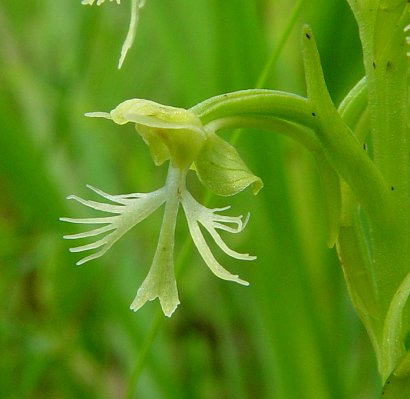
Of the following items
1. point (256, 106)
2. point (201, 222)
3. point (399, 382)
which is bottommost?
point (399, 382)

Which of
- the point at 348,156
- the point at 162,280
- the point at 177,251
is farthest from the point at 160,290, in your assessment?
the point at 177,251

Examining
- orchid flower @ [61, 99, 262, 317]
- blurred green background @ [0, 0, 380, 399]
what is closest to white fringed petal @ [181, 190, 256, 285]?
orchid flower @ [61, 99, 262, 317]

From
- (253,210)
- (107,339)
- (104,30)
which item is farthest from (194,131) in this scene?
(104,30)

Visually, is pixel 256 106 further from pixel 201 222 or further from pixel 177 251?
pixel 177 251

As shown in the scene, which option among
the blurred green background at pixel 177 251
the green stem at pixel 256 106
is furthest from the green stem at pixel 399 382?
the blurred green background at pixel 177 251

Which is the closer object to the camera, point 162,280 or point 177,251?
point 162,280

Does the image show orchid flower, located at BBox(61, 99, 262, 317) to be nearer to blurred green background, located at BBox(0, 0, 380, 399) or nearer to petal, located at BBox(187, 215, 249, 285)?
petal, located at BBox(187, 215, 249, 285)

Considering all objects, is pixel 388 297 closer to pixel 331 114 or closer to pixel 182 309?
pixel 331 114
